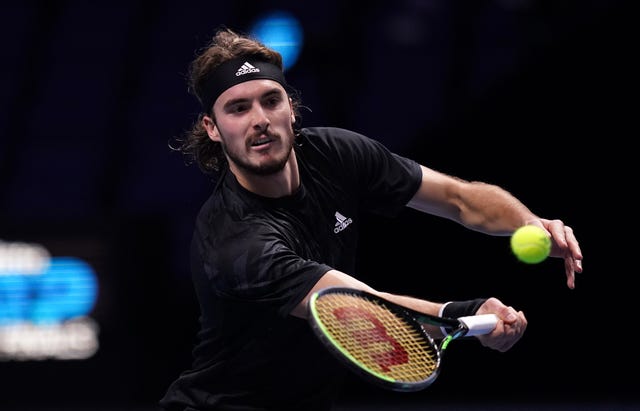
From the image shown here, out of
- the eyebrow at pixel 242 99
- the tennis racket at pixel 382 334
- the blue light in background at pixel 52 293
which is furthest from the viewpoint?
the blue light in background at pixel 52 293

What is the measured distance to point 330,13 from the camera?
15.3 meters

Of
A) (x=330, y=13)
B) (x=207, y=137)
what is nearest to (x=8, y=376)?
(x=207, y=137)

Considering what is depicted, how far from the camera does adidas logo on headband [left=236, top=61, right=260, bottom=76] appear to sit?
15.8ft

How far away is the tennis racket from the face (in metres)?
0.88

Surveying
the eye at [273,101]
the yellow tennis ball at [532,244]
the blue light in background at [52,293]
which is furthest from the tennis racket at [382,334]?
the blue light in background at [52,293]

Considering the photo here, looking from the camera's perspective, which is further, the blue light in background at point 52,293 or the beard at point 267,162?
the blue light in background at point 52,293

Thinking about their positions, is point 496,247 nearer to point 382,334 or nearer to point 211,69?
point 211,69

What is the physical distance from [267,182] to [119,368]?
5.42 m

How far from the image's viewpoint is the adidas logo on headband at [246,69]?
480 centimetres

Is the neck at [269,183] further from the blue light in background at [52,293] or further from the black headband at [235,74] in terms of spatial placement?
the blue light in background at [52,293]

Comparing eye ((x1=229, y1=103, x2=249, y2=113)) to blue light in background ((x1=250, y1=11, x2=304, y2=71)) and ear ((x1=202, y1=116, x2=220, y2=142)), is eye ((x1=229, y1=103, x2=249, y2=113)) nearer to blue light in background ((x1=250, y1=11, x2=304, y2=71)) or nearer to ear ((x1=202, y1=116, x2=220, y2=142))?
ear ((x1=202, y1=116, x2=220, y2=142))

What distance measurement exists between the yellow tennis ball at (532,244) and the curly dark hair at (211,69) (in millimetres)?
1416

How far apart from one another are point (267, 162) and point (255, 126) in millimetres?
182

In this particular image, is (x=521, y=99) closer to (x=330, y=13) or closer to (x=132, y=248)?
(x=132, y=248)
